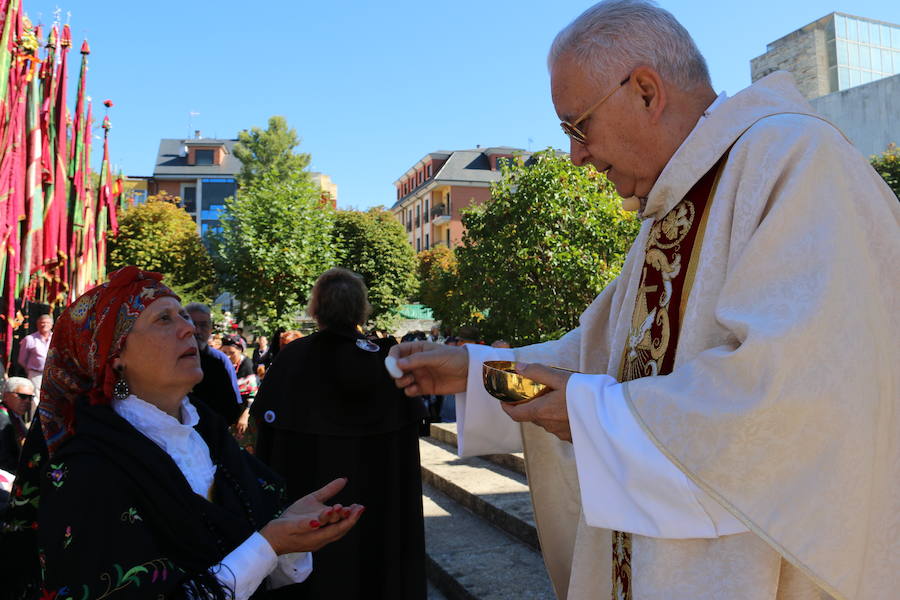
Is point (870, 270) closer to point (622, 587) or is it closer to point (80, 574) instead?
point (622, 587)

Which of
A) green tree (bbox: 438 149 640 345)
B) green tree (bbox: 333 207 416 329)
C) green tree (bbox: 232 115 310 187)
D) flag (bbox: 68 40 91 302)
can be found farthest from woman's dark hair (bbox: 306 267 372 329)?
green tree (bbox: 232 115 310 187)

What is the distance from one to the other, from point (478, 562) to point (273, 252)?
19207mm

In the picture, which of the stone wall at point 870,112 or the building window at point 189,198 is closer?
the stone wall at point 870,112

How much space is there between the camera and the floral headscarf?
2.10 m

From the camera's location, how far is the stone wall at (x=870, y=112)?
21.7 m

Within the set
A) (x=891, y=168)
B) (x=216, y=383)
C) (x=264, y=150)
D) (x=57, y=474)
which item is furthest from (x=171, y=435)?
(x=264, y=150)

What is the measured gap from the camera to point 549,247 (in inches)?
360

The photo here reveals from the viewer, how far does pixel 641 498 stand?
1347 millimetres

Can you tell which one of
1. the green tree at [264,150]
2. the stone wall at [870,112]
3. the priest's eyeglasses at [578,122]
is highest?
the green tree at [264,150]

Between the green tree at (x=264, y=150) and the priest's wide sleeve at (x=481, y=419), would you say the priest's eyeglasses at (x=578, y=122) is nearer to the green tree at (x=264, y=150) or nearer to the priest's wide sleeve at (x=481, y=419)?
the priest's wide sleeve at (x=481, y=419)

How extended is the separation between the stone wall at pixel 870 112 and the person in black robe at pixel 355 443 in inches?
871

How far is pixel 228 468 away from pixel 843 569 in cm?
187

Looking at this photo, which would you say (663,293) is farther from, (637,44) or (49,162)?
(49,162)

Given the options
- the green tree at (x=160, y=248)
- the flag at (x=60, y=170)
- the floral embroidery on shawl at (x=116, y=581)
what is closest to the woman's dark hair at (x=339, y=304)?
the floral embroidery on shawl at (x=116, y=581)
